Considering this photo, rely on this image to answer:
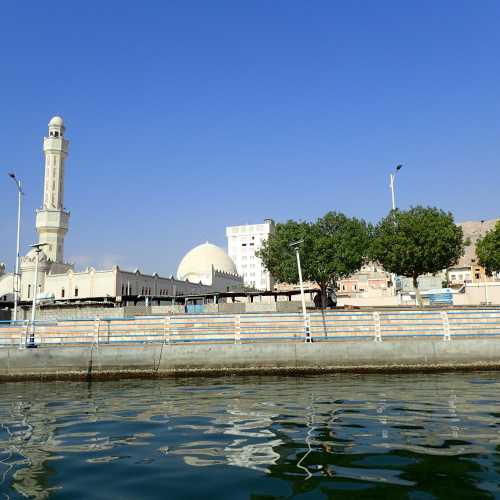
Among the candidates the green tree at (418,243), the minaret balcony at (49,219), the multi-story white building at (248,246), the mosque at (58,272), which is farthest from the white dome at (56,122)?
the multi-story white building at (248,246)

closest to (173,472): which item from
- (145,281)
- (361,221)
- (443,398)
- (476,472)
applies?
(476,472)

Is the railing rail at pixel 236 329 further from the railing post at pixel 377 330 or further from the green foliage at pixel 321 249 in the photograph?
the green foliage at pixel 321 249

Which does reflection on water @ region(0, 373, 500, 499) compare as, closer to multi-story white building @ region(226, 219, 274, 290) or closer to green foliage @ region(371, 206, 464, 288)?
green foliage @ region(371, 206, 464, 288)

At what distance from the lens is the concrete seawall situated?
17.0 metres

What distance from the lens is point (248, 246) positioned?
18425 cm

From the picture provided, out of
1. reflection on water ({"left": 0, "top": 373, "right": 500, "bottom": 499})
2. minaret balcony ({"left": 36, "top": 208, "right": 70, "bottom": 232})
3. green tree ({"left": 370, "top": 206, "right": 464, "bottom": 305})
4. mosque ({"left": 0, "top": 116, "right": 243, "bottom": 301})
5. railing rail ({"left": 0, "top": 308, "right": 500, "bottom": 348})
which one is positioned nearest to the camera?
reflection on water ({"left": 0, "top": 373, "right": 500, "bottom": 499})

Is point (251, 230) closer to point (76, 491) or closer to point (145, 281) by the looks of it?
point (145, 281)

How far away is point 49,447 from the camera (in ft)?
22.6

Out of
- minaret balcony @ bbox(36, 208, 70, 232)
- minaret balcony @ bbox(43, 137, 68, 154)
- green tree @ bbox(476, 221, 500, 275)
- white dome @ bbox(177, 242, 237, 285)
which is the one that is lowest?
green tree @ bbox(476, 221, 500, 275)

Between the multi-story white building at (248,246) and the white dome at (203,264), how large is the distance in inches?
1750

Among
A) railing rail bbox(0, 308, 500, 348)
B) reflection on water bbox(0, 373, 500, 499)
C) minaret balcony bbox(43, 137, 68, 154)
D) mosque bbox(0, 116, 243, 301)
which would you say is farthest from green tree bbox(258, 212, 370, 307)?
minaret balcony bbox(43, 137, 68, 154)

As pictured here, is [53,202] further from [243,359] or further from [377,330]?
[377,330]

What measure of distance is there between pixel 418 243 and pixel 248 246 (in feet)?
451

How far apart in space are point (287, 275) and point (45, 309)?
1074 inches
